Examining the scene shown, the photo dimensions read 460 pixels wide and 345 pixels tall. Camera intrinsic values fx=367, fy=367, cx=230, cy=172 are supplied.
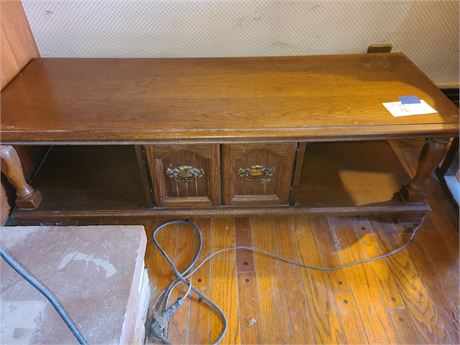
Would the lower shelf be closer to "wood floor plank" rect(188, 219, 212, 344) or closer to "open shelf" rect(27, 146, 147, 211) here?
"open shelf" rect(27, 146, 147, 211)

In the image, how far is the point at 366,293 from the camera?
3.74 ft

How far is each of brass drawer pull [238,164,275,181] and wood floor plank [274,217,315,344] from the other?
25 centimetres

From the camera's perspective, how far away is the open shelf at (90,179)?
4.08 ft

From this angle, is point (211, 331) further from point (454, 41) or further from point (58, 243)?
point (454, 41)

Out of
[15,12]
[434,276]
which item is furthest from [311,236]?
[15,12]

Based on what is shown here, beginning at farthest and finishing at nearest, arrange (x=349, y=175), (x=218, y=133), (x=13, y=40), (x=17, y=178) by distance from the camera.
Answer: (x=349, y=175), (x=13, y=40), (x=17, y=178), (x=218, y=133)

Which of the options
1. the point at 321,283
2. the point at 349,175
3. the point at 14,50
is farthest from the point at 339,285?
the point at 14,50

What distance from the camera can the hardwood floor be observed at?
41.5 inches

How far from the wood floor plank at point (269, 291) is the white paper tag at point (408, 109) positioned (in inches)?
21.9

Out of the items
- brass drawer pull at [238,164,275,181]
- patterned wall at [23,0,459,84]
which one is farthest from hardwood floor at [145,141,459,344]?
patterned wall at [23,0,459,84]

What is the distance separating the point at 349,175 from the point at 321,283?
1.36 ft

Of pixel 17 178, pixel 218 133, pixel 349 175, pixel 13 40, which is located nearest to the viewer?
pixel 218 133

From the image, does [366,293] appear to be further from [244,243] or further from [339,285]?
[244,243]

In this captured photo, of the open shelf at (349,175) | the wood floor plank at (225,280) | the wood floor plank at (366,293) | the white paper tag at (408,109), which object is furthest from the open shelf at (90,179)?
the white paper tag at (408,109)
